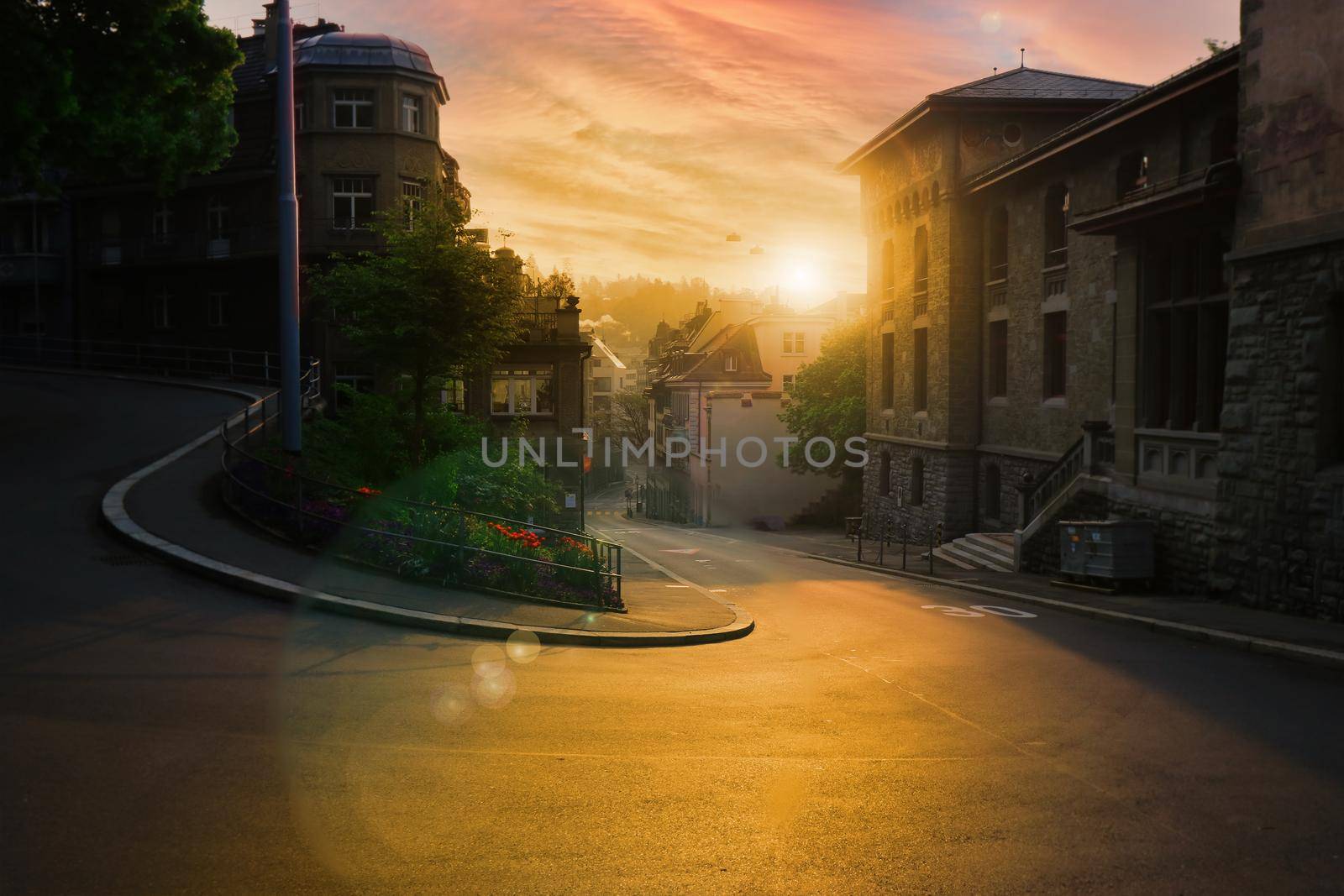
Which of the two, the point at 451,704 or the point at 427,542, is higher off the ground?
the point at 427,542

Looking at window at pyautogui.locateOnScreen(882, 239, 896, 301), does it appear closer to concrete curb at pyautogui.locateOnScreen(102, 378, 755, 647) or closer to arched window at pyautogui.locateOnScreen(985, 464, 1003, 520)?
arched window at pyautogui.locateOnScreen(985, 464, 1003, 520)

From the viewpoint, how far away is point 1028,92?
3528 centimetres

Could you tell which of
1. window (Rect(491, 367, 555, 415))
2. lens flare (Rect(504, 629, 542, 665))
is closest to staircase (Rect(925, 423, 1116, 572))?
lens flare (Rect(504, 629, 542, 665))

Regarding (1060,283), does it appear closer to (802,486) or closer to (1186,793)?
(1186,793)

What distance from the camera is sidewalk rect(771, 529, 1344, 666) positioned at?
1420 centimetres

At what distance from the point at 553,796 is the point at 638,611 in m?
9.48

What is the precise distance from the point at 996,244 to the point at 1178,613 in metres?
19.2

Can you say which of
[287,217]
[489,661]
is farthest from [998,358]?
[489,661]

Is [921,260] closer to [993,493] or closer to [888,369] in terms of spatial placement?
[888,369]

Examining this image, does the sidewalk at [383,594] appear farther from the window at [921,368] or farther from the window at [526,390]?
the window at [921,368]

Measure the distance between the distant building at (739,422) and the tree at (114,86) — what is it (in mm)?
38034

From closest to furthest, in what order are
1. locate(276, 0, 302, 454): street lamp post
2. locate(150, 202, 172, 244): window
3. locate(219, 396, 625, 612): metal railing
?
1. locate(219, 396, 625, 612): metal railing
2. locate(276, 0, 302, 454): street lamp post
3. locate(150, 202, 172, 244): window

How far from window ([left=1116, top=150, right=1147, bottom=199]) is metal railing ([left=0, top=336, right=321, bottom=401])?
25.1m

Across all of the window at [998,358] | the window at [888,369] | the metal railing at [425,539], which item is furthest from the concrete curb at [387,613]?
the window at [888,369]
